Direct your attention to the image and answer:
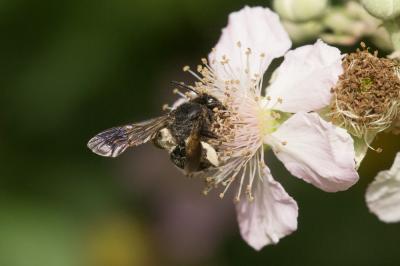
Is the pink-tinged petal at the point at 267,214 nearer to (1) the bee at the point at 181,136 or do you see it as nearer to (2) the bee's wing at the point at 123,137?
(1) the bee at the point at 181,136

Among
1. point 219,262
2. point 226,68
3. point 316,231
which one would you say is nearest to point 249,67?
point 226,68

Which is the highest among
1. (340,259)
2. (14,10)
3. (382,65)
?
(14,10)

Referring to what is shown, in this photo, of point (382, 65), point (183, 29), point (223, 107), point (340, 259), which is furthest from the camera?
point (183, 29)

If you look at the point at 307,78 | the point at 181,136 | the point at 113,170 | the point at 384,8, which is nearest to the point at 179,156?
the point at 181,136

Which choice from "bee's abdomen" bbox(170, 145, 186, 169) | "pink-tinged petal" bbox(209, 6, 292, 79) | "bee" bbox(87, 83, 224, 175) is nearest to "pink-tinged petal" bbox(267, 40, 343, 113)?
"pink-tinged petal" bbox(209, 6, 292, 79)

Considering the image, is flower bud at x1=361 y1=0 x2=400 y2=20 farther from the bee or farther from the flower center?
the bee

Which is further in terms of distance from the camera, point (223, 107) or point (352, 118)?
point (223, 107)

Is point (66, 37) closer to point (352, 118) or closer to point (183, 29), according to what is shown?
point (183, 29)
